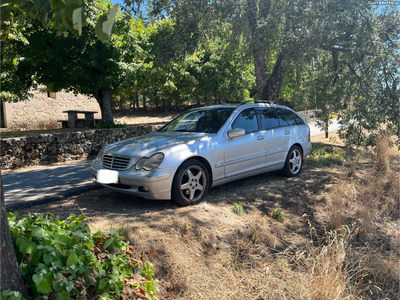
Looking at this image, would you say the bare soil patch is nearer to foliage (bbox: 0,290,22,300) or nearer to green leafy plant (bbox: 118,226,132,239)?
green leafy plant (bbox: 118,226,132,239)

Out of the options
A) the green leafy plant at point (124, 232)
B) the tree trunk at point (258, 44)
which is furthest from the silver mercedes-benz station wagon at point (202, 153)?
the tree trunk at point (258, 44)

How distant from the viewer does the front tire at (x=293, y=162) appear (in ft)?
24.6

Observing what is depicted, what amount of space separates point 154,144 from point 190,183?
86 centimetres

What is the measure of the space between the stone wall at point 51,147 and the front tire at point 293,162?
21.6ft

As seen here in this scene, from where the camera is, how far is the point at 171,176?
4996 millimetres

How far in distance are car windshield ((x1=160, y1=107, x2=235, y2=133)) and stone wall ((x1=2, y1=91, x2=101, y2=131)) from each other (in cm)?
1370

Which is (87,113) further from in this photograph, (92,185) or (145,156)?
(145,156)

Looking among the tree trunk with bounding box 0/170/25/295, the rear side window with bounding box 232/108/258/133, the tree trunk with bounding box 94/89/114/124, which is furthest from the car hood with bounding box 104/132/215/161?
the tree trunk with bounding box 94/89/114/124

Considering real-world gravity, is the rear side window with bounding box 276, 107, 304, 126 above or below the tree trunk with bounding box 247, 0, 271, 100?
below

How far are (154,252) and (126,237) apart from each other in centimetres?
45

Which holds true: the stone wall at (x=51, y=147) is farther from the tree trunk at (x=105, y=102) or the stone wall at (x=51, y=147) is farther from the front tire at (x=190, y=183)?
the front tire at (x=190, y=183)

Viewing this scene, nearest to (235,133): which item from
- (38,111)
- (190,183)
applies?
(190,183)

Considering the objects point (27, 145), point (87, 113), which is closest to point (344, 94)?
point (27, 145)

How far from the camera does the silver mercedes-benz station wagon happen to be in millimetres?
5023
